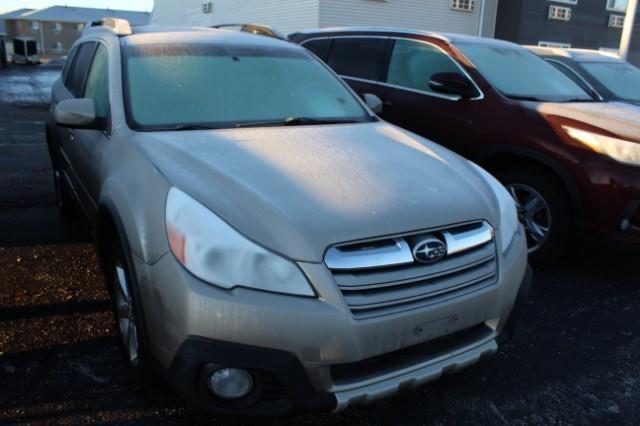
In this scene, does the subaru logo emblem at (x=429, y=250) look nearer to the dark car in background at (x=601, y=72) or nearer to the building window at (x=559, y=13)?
the dark car in background at (x=601, y=72)

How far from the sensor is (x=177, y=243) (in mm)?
1950

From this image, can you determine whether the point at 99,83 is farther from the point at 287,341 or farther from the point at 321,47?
the point at 321,47

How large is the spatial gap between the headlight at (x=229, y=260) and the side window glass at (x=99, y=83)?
54.1 inches

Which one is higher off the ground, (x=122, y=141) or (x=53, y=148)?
(x=122, y=141)

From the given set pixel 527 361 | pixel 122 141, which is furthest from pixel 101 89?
pixel 527 361

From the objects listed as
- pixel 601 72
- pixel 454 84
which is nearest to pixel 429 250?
pixel 454 84

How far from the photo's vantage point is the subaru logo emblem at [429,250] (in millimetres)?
2059

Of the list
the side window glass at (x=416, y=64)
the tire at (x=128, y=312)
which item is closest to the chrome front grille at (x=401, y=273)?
the tire at (x=128, y=312)

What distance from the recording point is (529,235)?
4.20 m

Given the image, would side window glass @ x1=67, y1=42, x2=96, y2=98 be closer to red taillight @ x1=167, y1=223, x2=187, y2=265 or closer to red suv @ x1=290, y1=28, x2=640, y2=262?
red taillight @ x1=167, y1=223, x2=187, y2=265

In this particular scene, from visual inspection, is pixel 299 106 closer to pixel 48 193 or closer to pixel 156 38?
pixel 156 38

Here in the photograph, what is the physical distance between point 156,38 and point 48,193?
119 inches

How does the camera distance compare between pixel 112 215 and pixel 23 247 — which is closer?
pixel 112 215

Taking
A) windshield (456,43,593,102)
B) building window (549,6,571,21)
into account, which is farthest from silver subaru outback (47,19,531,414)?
building window (549,6,571,21)
